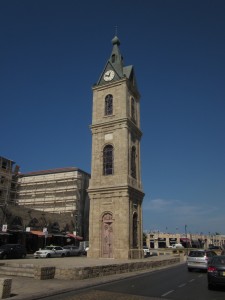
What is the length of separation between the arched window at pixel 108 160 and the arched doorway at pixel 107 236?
4690mm

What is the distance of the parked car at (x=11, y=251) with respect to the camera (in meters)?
29.6

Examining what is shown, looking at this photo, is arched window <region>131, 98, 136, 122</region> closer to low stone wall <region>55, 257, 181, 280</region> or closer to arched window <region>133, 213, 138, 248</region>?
arched window <region>133, 213, 138, 248</region>

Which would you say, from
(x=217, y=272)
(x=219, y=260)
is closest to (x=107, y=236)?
(x=219, y=260)

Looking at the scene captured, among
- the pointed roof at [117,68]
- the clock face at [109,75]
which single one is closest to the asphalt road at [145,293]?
the pointed roof at [117,68]

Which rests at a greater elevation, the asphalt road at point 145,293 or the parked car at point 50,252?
the parked car at point 50,252

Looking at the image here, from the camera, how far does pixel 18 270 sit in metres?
17.9

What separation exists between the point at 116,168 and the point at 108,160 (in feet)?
5.61

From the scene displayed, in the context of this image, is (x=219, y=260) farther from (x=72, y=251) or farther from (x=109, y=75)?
(x=72, y=251)

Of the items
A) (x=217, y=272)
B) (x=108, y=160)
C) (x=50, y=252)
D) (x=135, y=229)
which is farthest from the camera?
(x=50, y=252)

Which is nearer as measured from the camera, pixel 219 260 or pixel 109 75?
pixel 219 260

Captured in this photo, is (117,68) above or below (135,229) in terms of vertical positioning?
above

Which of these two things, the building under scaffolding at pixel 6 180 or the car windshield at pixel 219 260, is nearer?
the car windshield at pixel 219 260

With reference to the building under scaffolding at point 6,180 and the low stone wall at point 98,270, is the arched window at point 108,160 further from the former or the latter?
the building under scaffolding at point 6,180

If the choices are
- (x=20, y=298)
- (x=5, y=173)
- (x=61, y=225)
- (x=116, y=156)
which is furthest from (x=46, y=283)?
(x=5, y=173)
